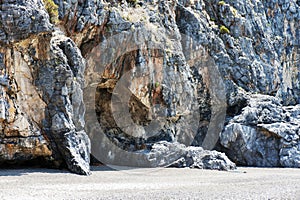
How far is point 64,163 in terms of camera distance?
21.0 metres

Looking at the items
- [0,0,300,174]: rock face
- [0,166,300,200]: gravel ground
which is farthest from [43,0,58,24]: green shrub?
[0,166,300,200]: gravel ground

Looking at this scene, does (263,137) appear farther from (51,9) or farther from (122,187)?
(51,9)

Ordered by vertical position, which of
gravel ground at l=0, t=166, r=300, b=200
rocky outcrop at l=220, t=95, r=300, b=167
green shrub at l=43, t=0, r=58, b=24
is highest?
green shrub at l=43, t=0, r=58, b=24

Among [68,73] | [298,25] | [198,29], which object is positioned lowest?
[68,73]

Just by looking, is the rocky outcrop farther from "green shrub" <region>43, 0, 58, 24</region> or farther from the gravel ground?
"green shrub" <region>43, 0, 58, 24</region>

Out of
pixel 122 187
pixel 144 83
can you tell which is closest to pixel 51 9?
pixel 144 83

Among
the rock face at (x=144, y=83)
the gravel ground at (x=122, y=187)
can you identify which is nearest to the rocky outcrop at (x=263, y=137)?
the rock face at (x=144, y=83)

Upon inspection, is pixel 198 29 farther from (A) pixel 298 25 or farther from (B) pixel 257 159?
(A) pixel 298 25

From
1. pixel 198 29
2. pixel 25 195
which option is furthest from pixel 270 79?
pixel 25 195

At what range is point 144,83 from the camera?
28406mm

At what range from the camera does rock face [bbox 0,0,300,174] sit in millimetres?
19609

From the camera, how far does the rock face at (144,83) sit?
64.3 ft

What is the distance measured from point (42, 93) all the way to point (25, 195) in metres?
7.86

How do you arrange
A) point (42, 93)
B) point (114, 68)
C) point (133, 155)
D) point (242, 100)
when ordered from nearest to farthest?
point (42, 93) → point (114, 68) → point (133, 155) → point (242, 100)
